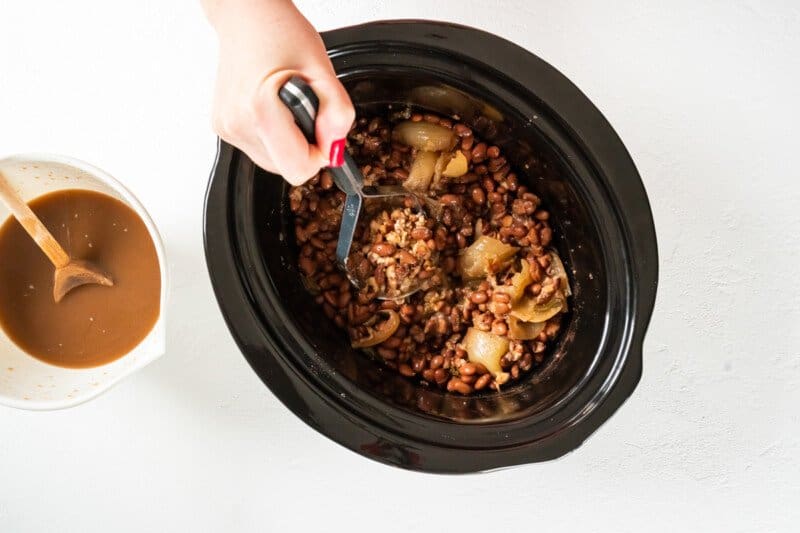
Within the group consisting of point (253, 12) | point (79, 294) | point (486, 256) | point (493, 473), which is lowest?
point (493, 473)

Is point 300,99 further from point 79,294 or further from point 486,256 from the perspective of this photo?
point 79,294

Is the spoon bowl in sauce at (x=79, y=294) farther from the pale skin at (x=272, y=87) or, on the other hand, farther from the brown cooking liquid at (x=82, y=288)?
the pale skin at (x=272, y=87)

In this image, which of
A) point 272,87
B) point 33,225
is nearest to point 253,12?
point 272,87

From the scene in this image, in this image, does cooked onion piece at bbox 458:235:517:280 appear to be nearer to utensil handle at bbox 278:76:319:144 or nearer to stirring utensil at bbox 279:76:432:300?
stirring utensil at bbox 279:76:432:300

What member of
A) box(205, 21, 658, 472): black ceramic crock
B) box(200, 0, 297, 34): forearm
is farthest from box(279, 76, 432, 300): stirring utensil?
box(200, 0, 297, 34): forearm

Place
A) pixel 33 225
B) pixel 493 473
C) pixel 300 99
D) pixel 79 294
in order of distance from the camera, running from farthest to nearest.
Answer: pixel 493 473 → pixel 79 294 → pixel 33 225 → pixel 300 99

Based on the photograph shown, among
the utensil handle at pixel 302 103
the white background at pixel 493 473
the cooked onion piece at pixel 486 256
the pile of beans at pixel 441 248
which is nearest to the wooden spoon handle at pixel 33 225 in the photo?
the white background at pixel 493 473

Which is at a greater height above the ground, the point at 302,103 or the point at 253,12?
the point at 253,12

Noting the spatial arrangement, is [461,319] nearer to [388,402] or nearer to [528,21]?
[388,402]
